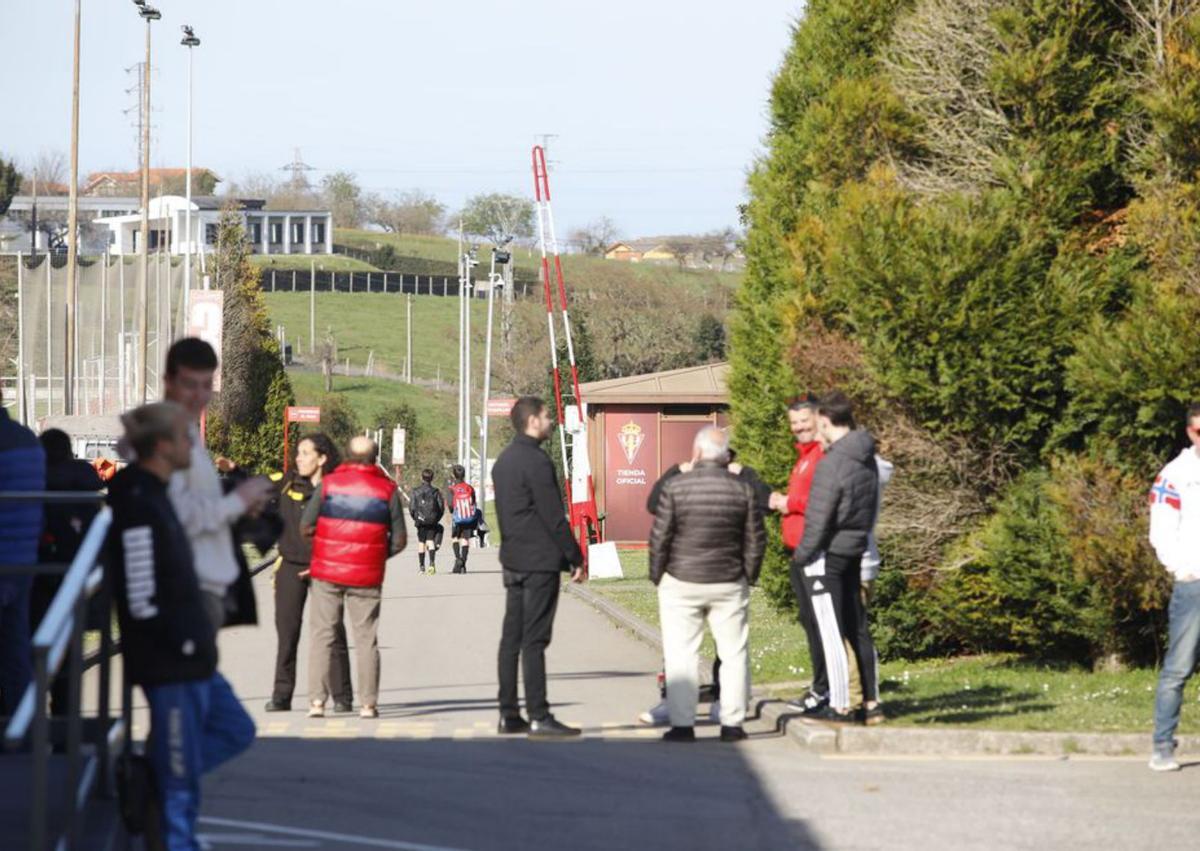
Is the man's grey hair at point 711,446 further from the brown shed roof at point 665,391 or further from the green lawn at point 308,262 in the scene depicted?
the green lawn at point 308,262

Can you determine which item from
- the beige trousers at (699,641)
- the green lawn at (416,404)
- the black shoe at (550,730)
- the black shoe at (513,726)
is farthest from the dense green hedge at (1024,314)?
the green lawn at (416,404)

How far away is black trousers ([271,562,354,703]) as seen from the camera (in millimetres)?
12852

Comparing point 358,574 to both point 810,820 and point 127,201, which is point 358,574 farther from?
point 127,201

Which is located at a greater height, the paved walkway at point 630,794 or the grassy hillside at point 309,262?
the grassy hillside at point 309,262

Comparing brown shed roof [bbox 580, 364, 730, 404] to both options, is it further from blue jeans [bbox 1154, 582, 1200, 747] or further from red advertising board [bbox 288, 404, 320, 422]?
blue jeans [bbox 1154, 582, 1200, 747]

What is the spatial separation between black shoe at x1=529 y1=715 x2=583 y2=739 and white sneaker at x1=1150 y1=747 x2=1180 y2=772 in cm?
333

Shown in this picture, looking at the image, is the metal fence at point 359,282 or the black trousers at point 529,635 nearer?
the black trousers at point 529,635

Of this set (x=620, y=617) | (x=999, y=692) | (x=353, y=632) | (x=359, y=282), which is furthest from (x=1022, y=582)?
(x=359, y=282)

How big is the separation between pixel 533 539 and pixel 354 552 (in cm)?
162

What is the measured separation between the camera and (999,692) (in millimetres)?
12914

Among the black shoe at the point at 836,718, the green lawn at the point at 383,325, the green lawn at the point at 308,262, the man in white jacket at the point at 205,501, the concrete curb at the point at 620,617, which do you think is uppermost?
the green lawn at the point at 308,262

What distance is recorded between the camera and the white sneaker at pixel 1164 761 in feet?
32.8

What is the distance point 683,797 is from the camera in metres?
9.20

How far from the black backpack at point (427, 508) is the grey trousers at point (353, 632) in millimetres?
20379
